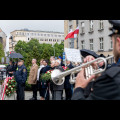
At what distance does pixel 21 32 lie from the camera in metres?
144

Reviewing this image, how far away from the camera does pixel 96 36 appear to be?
3594 centimetres

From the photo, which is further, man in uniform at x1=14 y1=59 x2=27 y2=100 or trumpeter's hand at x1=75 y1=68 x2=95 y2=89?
man in uniform at x1=14 y1=59 x2=27 y2=100

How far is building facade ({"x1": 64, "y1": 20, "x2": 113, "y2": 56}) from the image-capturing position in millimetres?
33500

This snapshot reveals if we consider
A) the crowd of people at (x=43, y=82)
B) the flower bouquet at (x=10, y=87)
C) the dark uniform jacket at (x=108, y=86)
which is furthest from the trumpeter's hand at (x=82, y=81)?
the flower bouquet at (x=10, y=87)

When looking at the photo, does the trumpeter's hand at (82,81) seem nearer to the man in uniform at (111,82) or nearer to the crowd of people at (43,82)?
the man in uniform at (111,82)

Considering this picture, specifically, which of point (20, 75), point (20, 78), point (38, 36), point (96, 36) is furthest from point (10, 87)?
point (38, 36)

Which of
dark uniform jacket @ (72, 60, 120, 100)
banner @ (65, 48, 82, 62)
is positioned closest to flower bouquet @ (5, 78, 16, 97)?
banner @ (65, 48, 82, 62)

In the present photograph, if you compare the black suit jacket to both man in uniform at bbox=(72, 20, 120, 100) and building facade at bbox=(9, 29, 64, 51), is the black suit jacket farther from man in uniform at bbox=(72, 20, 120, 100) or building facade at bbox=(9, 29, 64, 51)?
building facade at bbox=(9, 29, 64, 51)

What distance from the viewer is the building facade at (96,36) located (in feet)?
110

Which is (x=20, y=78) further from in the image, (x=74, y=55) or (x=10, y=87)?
(x=74, y=55)
